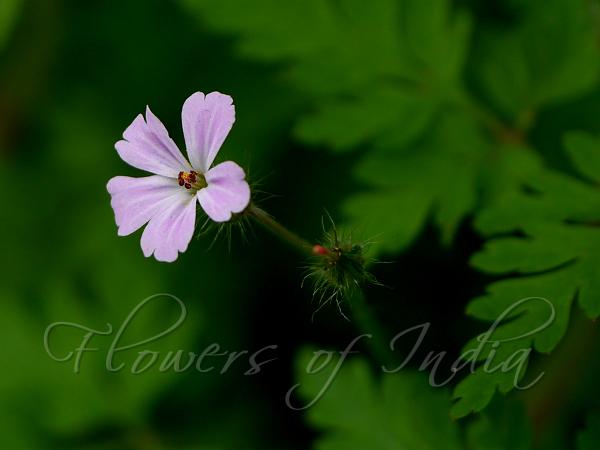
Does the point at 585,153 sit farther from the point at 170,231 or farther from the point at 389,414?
the point at 170,231

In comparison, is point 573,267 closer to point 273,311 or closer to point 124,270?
point 273,311

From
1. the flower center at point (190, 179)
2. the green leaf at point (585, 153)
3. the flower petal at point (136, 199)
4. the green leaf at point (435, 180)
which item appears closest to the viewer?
the flower petal at point (136, 199)

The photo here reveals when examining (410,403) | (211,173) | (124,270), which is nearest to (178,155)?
(211,173)

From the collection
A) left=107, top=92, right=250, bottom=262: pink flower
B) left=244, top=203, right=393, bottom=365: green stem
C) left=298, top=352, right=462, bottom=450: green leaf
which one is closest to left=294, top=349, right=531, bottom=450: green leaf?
left=298, top=352, right=462, bottom=450: green leaf

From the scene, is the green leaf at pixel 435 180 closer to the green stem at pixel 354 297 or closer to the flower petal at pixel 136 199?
the green stem at pixel 354 297

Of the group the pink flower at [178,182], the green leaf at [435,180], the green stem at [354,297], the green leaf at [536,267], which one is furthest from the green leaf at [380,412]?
the pink flower at [178,182]

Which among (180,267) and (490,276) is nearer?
(490,276)
